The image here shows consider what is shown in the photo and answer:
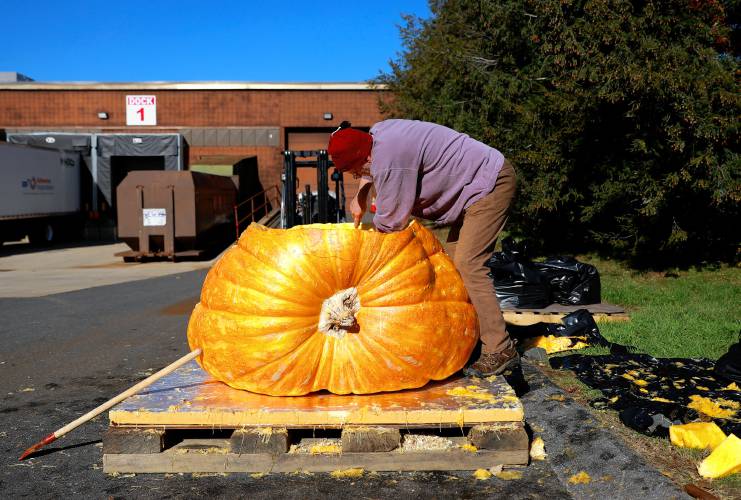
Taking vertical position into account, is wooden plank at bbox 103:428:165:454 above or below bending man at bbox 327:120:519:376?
below

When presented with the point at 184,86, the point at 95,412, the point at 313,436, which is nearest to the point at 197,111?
the point at 184,86

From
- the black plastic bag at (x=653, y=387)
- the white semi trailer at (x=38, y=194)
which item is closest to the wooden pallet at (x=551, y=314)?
the black plastic bag at (x=653, y=387)

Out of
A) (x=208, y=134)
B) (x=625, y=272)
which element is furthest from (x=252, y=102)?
(x=625, y=272)

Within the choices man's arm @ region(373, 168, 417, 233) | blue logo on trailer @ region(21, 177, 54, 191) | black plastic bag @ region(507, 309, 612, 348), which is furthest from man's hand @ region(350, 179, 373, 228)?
blue logo on trailer @ region(21, 177, 54, 191)

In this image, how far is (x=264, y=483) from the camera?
124 inches

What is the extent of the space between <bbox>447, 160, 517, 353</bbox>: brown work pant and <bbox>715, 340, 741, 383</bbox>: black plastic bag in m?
1.43

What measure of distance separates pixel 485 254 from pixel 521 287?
9.22 ft

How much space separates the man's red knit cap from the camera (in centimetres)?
365

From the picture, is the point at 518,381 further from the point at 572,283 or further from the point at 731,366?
the point at 572,283

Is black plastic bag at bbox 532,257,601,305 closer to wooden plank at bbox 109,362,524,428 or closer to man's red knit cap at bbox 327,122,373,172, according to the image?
wooden plank at bbox 109,362,524,428

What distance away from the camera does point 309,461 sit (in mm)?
3254

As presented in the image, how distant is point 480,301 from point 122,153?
26645 mm

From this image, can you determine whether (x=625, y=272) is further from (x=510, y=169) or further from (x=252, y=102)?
(x=252, y=102)

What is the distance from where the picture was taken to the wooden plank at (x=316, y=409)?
3.28 metres
